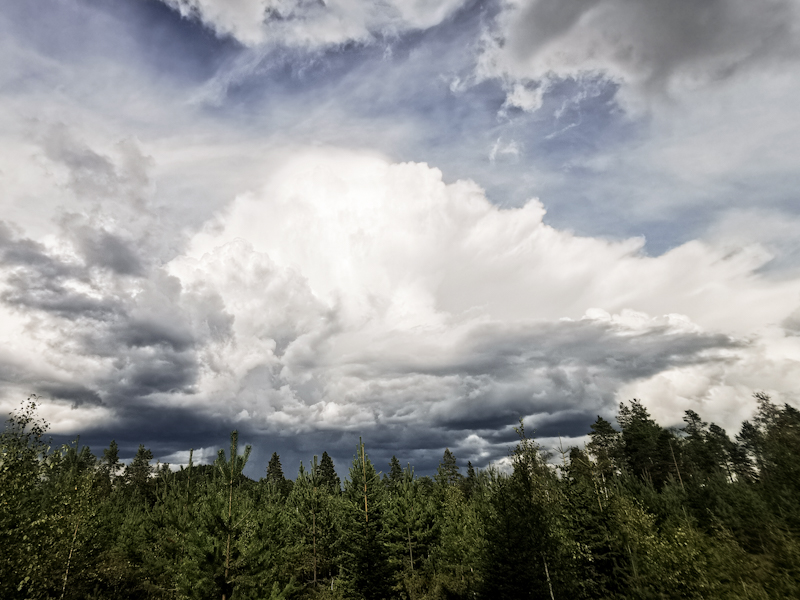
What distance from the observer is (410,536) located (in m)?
42.3

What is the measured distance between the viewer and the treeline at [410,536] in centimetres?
A: 1827

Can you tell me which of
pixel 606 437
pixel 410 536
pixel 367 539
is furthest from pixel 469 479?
pixel 367 539

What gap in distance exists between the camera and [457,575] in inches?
1383

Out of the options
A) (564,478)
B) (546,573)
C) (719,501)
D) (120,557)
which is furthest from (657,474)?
(120,557)

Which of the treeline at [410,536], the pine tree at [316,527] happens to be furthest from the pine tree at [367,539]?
the pine tree at [316,527]

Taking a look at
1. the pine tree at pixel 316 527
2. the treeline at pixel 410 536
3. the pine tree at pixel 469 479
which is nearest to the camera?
the treeline at pixel 410 536

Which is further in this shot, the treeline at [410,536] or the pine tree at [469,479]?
the pine tree at [469,479]

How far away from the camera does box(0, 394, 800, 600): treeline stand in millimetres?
18266

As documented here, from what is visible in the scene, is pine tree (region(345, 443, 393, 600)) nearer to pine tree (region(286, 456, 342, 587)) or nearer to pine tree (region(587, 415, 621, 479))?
pine tree (region(286, 456, 342, 587))

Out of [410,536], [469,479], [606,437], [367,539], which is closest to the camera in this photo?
[367,539]

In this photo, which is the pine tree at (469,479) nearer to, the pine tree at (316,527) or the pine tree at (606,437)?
the pine tree at (606,437)

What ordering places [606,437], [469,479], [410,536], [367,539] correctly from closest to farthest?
[367,539]
[410,536]
[606,437]
[469,479]

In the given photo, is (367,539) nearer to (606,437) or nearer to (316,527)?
(316,527)

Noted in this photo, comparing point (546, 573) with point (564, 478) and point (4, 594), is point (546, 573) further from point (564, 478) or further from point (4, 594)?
point (4, 594)
